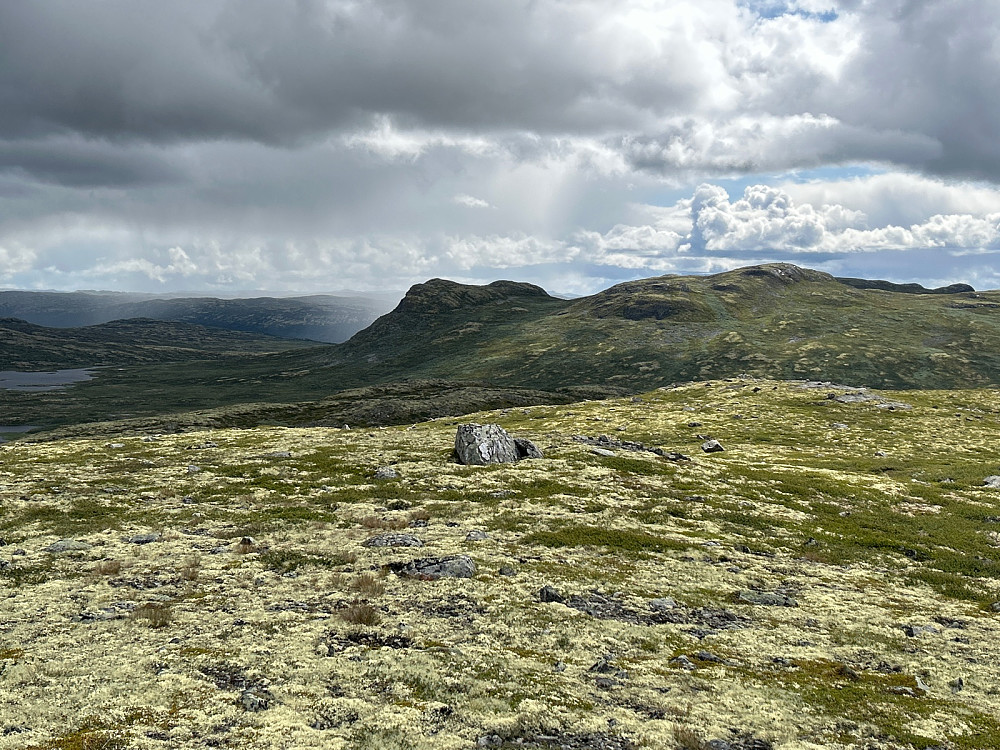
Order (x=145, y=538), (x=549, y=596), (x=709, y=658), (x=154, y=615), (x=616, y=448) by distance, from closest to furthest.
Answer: (x=709, y=658) < (x=154, y=615) < (x=549, y=596) < (x=145, y=538) < (x=616, y=448)

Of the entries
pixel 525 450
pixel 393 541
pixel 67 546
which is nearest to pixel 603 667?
pixel 393 541

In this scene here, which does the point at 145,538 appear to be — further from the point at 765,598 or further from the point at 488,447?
the point at 765,598

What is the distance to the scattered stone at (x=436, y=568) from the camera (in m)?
25.9

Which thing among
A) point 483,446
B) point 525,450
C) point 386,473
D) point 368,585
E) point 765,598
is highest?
point 483,446

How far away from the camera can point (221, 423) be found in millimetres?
170375

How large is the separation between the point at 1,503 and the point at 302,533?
23422 millimetres

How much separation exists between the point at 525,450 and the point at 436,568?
3055 centimetres

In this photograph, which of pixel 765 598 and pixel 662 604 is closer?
pixel 662 604

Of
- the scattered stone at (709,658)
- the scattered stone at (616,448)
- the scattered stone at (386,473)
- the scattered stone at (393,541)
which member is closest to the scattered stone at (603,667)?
the scattered stone at (709,658)

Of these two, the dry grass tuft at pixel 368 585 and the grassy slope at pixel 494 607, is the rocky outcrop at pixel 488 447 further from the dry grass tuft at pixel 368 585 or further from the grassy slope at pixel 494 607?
the dry grass tuft at pixel 368 585

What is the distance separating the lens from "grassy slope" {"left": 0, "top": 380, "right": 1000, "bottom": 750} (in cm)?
1471

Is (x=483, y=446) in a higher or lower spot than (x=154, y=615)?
lower

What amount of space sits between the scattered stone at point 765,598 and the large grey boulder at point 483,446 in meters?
29.7

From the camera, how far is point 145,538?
3038cm
